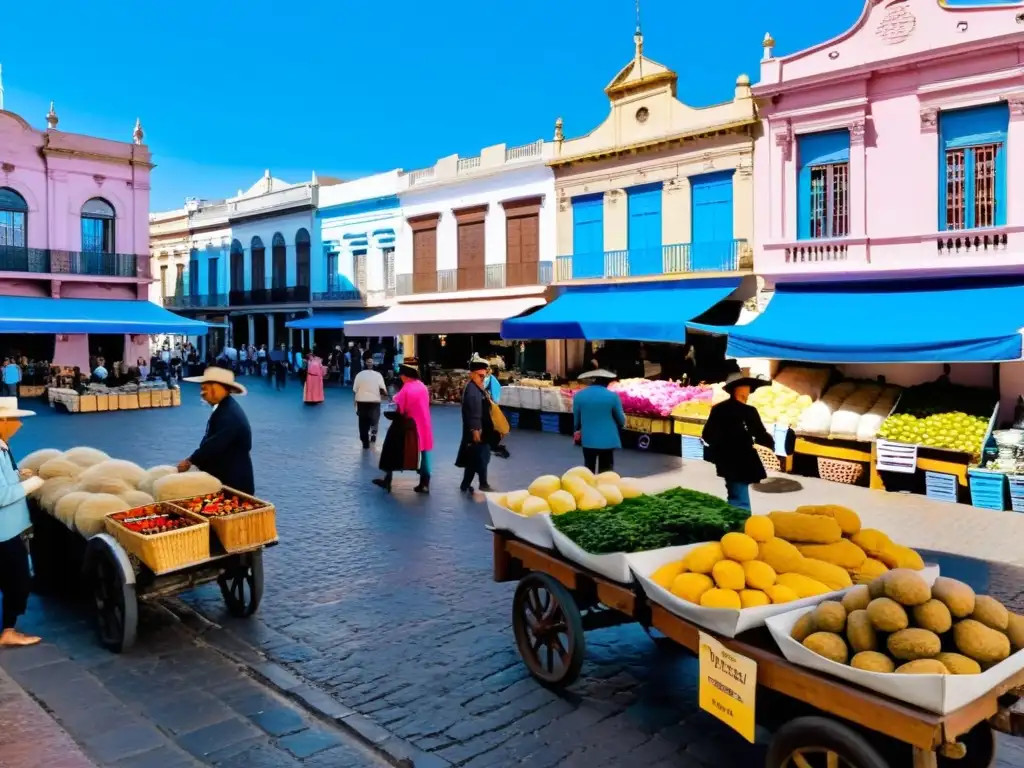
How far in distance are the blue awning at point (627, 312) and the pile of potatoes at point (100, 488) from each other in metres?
11.9

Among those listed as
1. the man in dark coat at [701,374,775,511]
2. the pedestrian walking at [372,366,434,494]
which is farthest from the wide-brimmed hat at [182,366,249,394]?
the man in dark coat at [701,374,775,511]

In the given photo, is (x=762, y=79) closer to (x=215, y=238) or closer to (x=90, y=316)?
(x=90, y=316)

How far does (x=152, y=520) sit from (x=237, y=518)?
24.3 inches

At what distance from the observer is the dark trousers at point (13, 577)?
521cm

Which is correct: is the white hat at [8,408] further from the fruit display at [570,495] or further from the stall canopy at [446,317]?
the stall canopy at [446,317]

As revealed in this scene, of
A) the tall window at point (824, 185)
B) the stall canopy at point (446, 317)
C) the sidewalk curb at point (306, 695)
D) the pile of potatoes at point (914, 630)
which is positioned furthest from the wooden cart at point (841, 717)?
the stall canopy at point (446, 317)

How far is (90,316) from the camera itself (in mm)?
25516

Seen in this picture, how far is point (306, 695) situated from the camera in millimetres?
4754

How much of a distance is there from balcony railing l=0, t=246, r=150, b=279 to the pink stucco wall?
70.0 ft

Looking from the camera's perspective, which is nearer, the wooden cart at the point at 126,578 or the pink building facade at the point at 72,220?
the wooden cart at the point at 126,578

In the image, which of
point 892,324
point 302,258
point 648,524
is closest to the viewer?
point 648,524

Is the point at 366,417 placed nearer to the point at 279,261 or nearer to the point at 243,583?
the point at 243,583

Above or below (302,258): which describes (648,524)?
below

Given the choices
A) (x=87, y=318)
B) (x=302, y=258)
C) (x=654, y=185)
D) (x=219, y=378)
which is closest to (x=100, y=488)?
(x=219, y=378)
